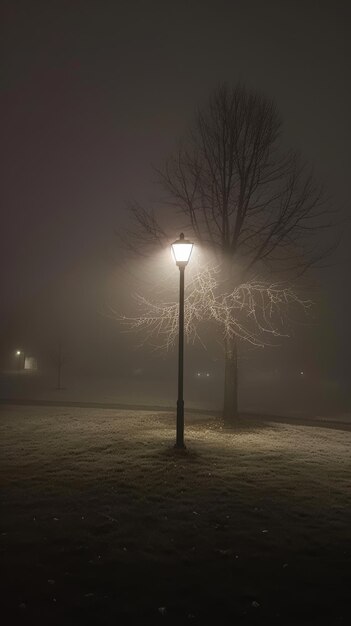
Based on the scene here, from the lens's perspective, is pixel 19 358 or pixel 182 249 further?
pixel 19 358

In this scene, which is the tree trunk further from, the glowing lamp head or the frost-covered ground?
the glowing lamp head

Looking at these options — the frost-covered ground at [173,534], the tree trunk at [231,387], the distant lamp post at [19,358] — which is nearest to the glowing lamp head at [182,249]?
the frost-covered ground at [173,534]

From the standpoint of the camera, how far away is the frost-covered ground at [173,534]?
13.7 ft

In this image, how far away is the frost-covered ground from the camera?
4176 mm

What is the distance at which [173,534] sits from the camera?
19.1 feet

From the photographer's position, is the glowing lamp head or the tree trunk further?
the tree trunk

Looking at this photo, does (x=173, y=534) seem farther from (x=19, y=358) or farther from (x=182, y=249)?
(x=19, y=358)

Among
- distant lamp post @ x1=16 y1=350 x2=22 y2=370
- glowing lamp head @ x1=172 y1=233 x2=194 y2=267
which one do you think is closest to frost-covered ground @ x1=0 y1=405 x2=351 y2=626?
glowing lamp head @ x1=172 y1=233 x2=194 y2=267

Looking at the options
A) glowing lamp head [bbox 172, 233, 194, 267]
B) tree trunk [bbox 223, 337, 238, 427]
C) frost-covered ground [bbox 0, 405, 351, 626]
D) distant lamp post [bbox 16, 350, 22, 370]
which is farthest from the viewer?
distant lamp post [bbox 16, 350, 22, 370]

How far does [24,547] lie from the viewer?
530 cm

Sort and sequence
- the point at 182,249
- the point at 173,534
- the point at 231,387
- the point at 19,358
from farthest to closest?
the point at 19,358, the point at 231,387, the point at 182,249, the point at 173,534

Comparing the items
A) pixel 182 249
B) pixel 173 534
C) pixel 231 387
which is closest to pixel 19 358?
pixel 231 387

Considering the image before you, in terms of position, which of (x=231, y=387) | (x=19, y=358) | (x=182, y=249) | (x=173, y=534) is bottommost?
(x=173, y=534)

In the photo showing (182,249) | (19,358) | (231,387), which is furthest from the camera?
(19,358)
